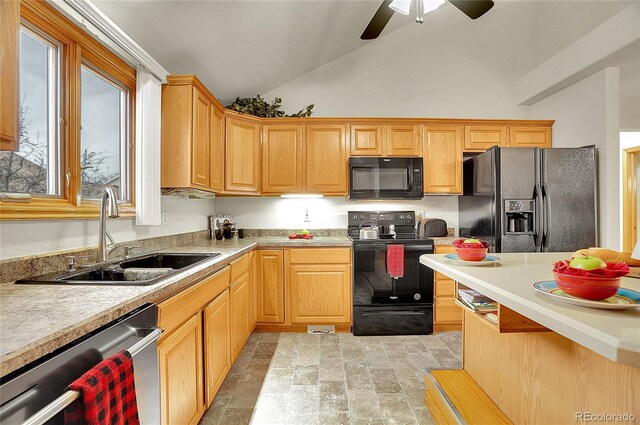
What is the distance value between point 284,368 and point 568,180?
296 cm

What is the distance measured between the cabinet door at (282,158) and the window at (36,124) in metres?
1.84

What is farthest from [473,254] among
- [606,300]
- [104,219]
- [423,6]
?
[104,219]

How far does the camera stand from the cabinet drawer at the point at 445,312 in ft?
9.66

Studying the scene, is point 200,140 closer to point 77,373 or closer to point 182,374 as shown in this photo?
point 182,374

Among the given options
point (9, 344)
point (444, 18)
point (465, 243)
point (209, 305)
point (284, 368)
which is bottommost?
point (284, 368)

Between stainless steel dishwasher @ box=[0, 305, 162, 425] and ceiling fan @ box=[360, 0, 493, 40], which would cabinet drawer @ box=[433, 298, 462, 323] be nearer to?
ceiling fan @ box=[360, 0, 493, 40]

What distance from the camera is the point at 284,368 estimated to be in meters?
2.25

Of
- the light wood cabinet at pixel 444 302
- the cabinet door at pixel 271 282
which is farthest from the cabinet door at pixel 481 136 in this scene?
the cabinet door at pixel 271 282

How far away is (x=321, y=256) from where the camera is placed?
2.90 metres

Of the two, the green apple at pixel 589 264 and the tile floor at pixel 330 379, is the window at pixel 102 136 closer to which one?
the tile floor at pixel 330 379

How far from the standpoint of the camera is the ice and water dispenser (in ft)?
9.00

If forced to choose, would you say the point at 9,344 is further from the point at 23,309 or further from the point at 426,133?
the point at 426,133

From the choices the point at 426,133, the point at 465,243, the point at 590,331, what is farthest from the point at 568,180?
the point at 590,331

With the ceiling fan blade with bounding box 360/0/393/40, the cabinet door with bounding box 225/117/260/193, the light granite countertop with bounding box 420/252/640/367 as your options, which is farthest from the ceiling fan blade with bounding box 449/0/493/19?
the cabinet door with bounding box 225/117/260/193
